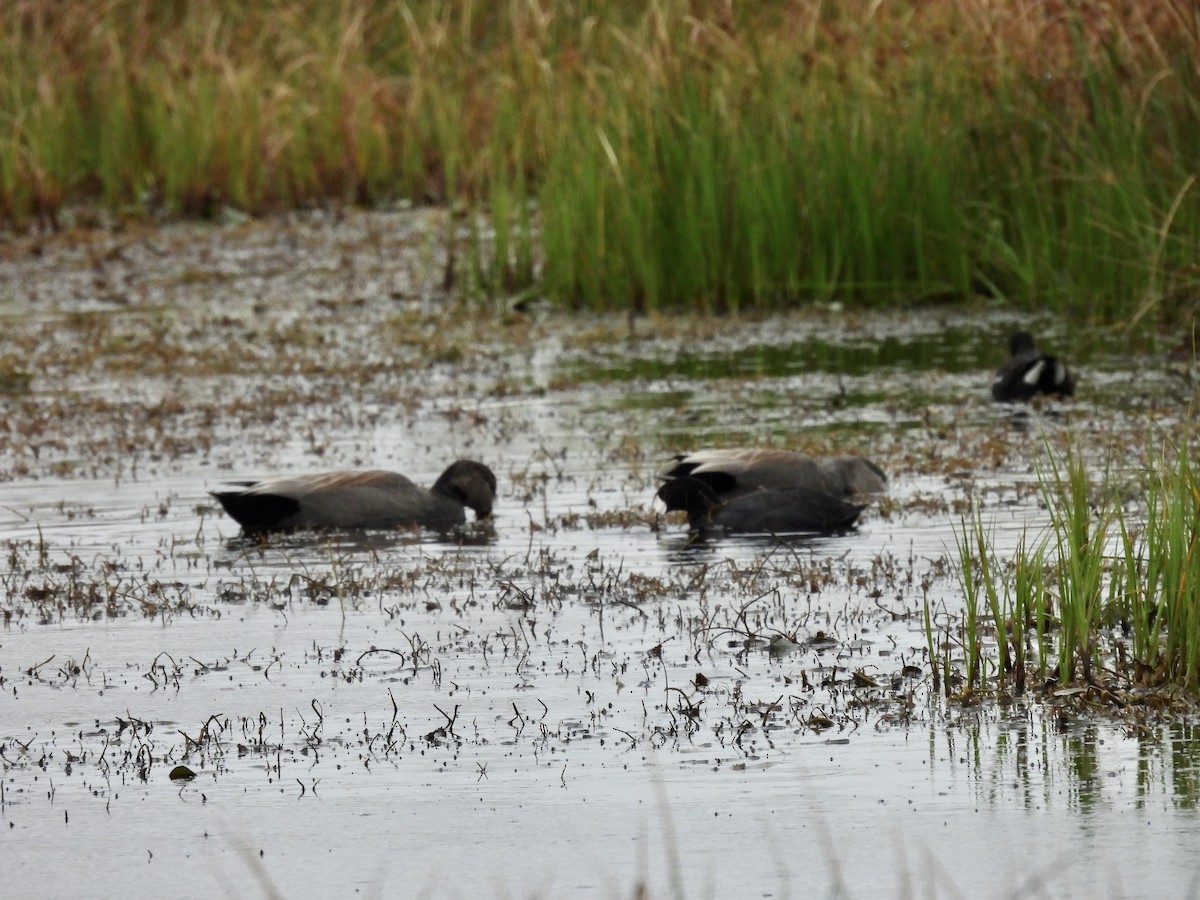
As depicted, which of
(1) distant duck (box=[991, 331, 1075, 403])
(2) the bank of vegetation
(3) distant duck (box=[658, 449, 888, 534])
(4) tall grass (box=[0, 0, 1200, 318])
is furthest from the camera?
(4) tall grass (box=[0, 0, 1200, 318])

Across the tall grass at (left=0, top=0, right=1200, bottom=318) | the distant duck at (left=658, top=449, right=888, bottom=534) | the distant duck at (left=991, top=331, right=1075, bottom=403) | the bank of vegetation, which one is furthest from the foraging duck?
the tall grass at (left=0, top=0, right=1200, bottom=318)

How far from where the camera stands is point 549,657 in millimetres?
6270

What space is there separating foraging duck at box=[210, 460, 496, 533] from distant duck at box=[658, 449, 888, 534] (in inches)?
32.3

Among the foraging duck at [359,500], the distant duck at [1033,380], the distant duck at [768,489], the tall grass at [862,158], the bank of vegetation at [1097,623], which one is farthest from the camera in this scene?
the tall grass at [862,158]

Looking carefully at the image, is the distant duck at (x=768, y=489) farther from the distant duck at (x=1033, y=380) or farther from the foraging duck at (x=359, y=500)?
the distant duck at (x=1033, y=380)

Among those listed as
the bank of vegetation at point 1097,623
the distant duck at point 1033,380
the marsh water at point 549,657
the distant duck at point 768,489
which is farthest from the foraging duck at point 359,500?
the distant duck at point 1033,380

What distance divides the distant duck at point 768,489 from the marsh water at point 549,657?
14cm

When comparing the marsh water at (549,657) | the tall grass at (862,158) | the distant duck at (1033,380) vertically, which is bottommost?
the marsh water at (549,657)

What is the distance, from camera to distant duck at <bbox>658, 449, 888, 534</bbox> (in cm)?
828

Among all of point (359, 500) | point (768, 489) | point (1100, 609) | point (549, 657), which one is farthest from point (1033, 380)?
point (549, 657)

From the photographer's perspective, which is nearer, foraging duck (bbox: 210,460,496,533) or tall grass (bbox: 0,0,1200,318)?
foraging duck (bbox: 210,460,496,533)

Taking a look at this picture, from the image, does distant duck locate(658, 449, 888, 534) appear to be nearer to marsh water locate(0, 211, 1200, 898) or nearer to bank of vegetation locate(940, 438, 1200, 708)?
marsh water locate(0, 211, 1200, 898)

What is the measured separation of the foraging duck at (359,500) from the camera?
27.9 ft

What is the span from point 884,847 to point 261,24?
21233 mm
